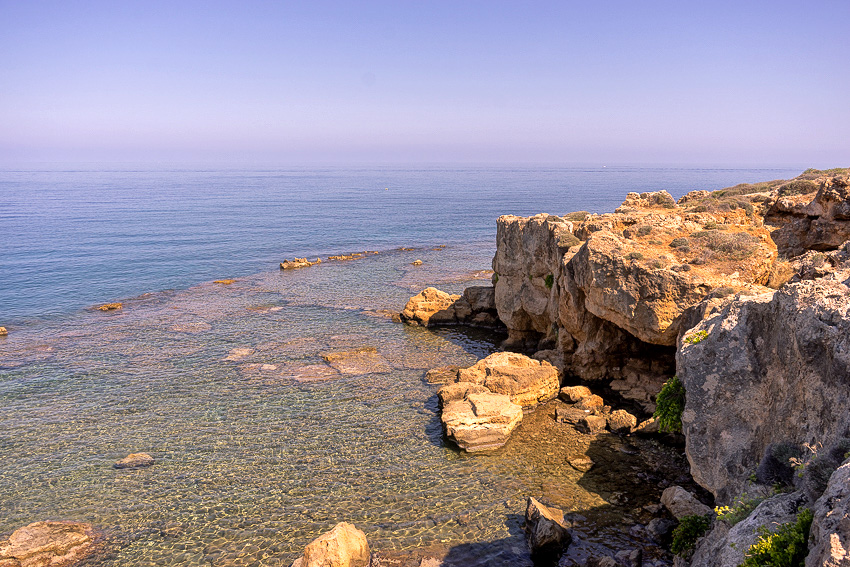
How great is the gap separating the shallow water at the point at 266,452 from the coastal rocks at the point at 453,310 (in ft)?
5.27

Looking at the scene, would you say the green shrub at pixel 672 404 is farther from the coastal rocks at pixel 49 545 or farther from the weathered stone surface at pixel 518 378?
the coastal rocks at pixel 49 545

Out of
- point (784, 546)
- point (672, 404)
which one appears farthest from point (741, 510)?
point (672, 404)

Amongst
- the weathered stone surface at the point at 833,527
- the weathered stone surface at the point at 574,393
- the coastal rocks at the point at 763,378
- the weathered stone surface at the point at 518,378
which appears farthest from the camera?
the weathered stone surface at the point at 574,393

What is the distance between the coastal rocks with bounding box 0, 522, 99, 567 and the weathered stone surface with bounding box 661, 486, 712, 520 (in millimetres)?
17716

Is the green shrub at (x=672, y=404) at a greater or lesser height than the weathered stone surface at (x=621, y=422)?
greater

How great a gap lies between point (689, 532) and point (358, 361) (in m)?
21.1

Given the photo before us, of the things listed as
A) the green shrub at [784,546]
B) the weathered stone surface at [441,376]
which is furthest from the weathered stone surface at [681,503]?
the weathered stone surface at [441,376]

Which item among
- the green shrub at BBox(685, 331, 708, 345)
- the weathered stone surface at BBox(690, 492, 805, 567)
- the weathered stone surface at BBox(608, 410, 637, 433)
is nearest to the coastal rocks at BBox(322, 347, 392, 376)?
the weathered stone surface at BBox(608, 410, 637, 433)

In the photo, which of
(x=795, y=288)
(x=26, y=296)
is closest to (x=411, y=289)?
(x=26, y=296)

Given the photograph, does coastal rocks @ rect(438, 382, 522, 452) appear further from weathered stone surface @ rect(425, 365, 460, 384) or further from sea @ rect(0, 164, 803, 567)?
weathered stone surface @ rect(425, 365, 460, 384)

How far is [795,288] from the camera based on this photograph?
11.1 meters

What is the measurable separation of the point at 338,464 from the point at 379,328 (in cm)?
1824

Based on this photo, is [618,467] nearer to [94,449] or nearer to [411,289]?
[94,449]

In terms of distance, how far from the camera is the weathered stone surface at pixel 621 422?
22.8 m
